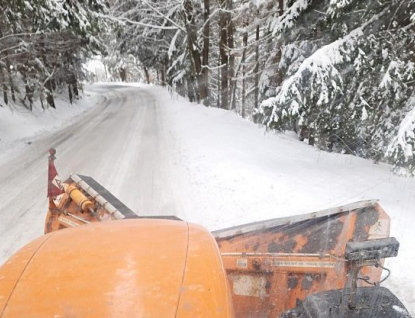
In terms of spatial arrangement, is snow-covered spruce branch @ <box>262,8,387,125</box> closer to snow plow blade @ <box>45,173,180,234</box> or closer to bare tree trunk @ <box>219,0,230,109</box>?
snow plow blade @ <box>45,173,180,234</box>

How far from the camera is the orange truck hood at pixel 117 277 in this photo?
1.59m

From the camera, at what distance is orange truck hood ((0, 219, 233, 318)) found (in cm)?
159

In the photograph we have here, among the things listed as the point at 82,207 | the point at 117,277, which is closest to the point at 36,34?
the point at 82,207

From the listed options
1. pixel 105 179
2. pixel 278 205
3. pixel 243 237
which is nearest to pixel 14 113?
pixel 105 179

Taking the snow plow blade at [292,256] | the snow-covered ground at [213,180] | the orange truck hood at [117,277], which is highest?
the orange truck hood at [117,277]

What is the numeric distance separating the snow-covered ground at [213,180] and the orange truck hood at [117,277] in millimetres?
3093

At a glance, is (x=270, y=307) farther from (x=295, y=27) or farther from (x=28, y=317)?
(x=295, y=27)

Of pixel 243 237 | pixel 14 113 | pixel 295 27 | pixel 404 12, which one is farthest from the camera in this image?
pixel 14 113

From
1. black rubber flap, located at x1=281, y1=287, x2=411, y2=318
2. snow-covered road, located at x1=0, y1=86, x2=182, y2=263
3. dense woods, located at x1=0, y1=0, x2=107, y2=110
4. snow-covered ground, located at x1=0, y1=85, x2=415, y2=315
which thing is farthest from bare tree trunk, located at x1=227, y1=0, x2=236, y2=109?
black rubber flap, located at x1=281, y1=287, x2=411, y2=318

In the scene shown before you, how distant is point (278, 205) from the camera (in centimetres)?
657

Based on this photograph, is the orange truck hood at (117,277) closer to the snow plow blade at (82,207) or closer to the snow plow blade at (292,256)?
the snow plow blade at (292,256)

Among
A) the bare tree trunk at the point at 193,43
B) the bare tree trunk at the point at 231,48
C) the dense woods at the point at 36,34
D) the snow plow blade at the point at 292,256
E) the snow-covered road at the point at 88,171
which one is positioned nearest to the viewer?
the snow plow blade at the point at 292,256

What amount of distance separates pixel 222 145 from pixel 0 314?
32.3 feet

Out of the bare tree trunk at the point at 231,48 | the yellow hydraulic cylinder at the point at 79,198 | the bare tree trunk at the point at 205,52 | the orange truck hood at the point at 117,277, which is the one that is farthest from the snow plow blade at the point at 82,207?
the bare tree trunk at the point at 205,52
